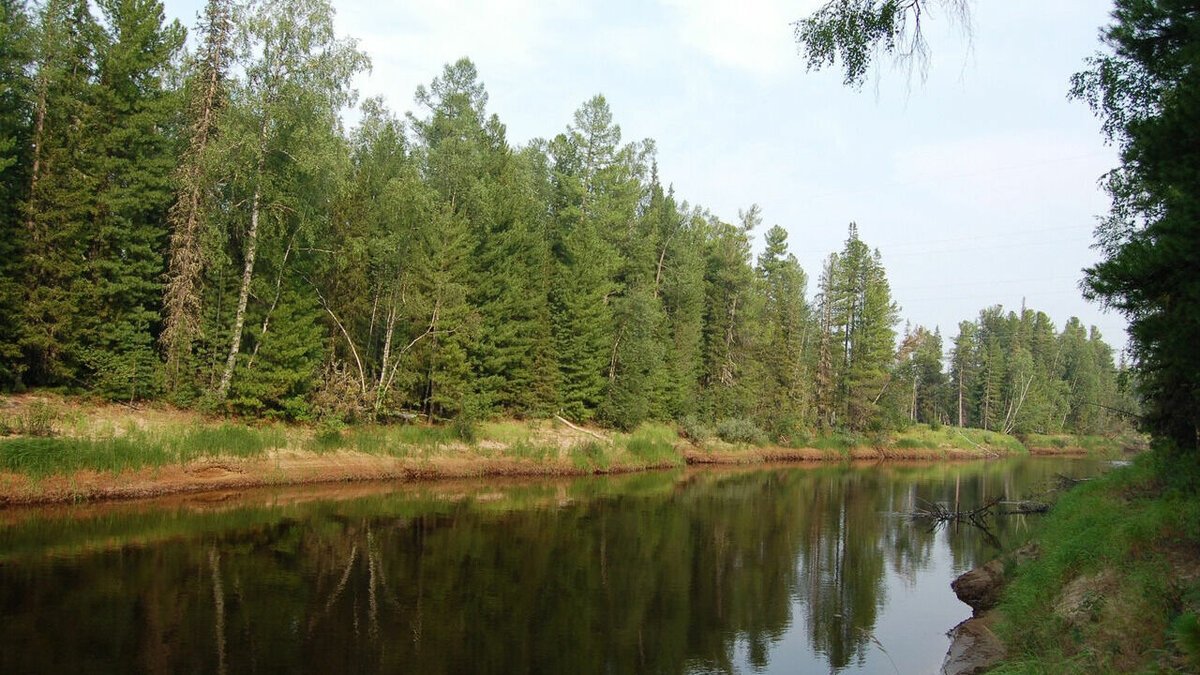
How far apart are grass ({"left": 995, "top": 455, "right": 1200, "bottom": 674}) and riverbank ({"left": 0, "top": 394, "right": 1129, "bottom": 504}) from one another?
24.1 meters

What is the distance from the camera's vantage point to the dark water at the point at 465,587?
11242 mm

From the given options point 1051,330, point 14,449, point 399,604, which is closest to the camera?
point 399,604

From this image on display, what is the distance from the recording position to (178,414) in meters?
26.4

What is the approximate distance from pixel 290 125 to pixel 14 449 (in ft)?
50.6

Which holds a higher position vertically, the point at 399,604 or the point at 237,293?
the point at 237,293

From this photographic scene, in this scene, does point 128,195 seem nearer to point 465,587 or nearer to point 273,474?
point 273,474

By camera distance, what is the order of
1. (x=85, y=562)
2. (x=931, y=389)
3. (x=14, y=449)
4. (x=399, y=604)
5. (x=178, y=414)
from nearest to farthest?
(x=399, y=604) < (x=85, y=562) < (x=14, y=449) < (x=178, y=414) < (x=931, y=389)

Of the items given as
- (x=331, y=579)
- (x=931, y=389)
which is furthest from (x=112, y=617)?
(x=931, y=389)

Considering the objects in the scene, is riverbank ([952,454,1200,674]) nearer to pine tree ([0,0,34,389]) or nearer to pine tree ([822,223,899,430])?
pine tree ([0,0,34,389])

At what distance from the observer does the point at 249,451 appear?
26422 millimetres

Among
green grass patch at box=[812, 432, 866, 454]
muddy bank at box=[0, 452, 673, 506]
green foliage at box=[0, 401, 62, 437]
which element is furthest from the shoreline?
green grass patch at box=[812, 432, 866, 454]

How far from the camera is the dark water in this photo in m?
11.2

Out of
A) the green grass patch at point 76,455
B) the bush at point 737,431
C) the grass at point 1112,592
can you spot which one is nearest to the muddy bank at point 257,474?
the green grass patch at point 76,455

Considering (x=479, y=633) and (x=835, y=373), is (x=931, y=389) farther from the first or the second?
(x=479, y=633)
